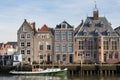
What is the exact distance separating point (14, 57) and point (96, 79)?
26.6 meters

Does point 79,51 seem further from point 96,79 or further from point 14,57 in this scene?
point 96,79

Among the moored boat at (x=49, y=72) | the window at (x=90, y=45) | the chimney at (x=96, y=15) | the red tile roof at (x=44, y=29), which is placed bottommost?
the moored boat at (x=49, y=72)

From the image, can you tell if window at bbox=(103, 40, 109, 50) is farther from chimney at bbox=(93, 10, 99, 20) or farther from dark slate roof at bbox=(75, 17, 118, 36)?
chimney at bbox=(93, 10, 99, 20)

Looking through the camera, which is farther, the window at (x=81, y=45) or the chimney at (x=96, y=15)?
the chimney at (x=96, y=15)

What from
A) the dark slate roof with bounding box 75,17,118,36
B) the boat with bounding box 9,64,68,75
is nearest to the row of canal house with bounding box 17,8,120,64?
the dark slate roof with bounding box 75,17,118,36

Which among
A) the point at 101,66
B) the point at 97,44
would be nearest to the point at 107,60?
the point at 97,44

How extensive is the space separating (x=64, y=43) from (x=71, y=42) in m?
1.57

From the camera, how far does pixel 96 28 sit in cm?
8625

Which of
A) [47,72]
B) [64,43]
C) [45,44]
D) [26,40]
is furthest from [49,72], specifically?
[26,40]

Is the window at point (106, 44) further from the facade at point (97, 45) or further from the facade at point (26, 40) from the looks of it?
the facade at point (26, 40)

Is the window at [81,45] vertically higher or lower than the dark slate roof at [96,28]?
lower

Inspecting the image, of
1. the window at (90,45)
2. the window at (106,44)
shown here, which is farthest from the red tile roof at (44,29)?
the window at (106,44)

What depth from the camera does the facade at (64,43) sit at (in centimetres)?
8519

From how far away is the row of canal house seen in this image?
277 feet
